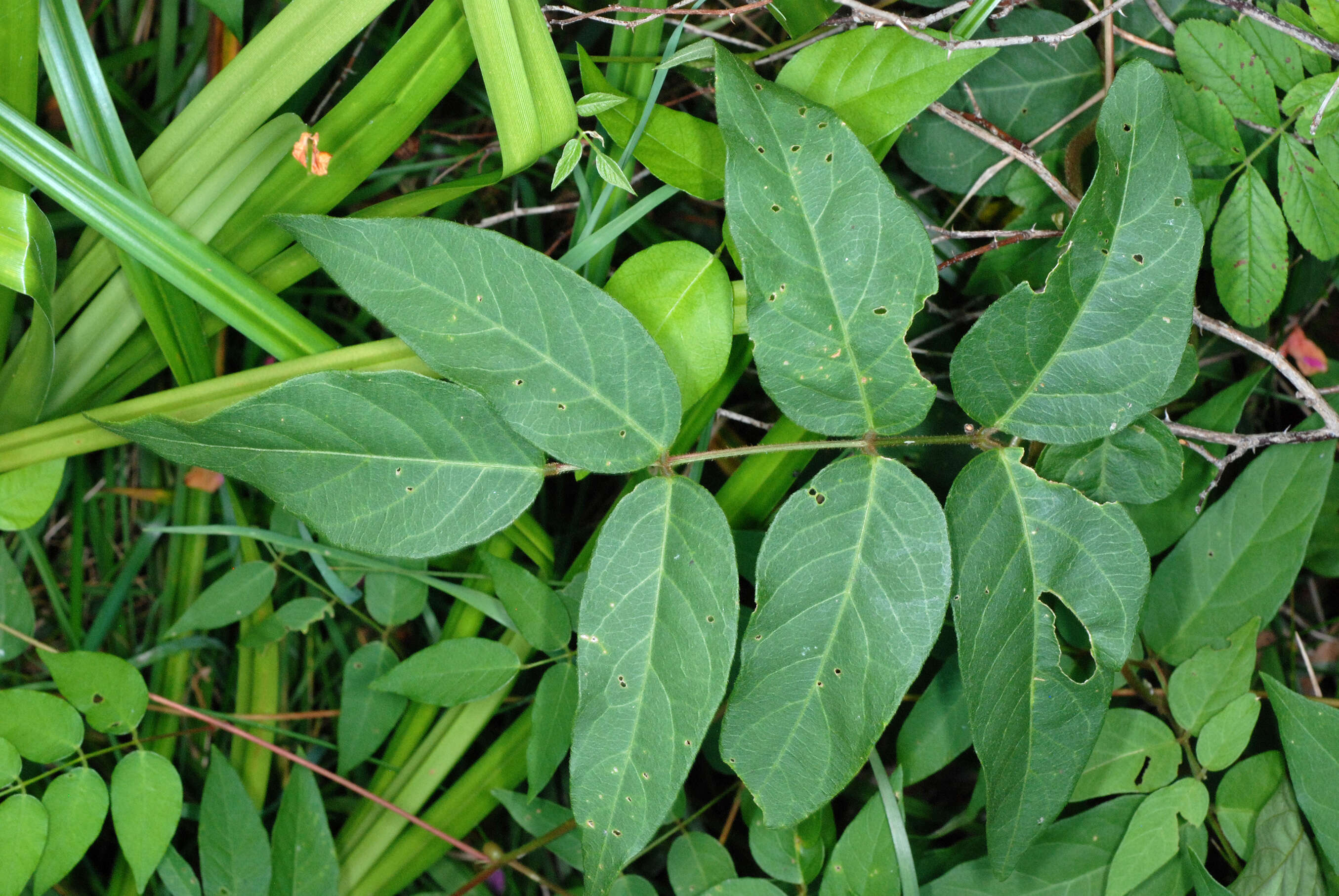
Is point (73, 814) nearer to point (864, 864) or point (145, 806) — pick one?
point (145, 806)

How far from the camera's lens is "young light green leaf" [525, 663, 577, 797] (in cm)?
127

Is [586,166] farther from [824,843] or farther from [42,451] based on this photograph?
[824,843]

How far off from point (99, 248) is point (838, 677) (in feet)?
4.12

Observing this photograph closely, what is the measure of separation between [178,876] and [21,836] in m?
0.24

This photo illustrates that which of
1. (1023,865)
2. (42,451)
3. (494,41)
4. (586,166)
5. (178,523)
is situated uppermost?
(494,41)

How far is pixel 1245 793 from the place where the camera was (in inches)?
49.6

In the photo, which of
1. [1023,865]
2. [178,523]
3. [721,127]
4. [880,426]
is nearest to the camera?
[721,127]

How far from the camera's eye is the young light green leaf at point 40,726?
4.12ft

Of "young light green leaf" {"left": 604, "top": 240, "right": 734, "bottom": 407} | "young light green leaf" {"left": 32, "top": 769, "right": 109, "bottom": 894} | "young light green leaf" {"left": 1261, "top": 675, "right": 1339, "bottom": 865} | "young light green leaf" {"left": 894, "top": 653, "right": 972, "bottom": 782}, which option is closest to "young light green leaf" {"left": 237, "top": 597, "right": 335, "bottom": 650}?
"young light green leaf" {"left": 32, "top": 769, "right": 109, "bottom": 894}

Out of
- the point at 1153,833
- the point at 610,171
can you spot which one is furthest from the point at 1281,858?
the point at 610,171

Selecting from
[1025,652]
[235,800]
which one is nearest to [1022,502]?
[1025,652]

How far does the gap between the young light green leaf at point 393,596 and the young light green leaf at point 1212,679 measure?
3.94 ft

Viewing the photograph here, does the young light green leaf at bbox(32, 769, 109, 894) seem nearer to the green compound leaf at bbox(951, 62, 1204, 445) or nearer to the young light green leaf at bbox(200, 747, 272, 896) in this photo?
the young light green leaf at bbox(200, 747, 272, 896)

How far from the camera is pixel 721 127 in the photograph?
949mm
